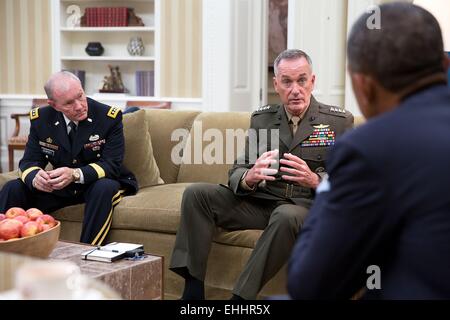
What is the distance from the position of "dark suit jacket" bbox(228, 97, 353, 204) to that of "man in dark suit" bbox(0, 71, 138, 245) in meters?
0.70

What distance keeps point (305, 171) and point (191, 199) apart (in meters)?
0.51

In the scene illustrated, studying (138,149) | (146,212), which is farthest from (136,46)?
(146,212)

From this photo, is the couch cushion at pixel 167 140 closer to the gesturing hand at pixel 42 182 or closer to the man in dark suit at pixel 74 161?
the man in dark suit at pixel 74 161

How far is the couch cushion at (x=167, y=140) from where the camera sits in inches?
134

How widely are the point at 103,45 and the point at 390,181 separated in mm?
5668

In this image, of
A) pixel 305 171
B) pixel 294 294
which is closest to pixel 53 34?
pixel 305 171

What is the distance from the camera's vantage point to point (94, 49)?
6.04m

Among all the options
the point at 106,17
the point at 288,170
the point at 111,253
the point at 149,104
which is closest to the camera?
the point at 111,253

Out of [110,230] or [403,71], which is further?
[110,230]

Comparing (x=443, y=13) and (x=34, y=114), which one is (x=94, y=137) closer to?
(x=34, y=114)

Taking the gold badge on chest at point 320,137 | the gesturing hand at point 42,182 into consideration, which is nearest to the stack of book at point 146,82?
the gesturing hand at point 42,182

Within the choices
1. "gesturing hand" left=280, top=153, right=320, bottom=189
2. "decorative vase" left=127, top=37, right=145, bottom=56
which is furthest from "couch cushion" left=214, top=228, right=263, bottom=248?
"decorative vase" left=127, top=37, right=145, bottom=56
